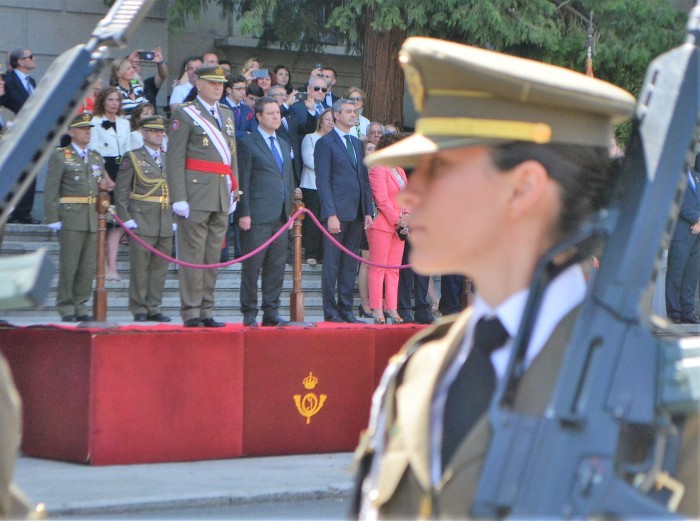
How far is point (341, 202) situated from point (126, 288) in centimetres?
265

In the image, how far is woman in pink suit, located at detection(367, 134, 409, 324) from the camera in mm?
11672

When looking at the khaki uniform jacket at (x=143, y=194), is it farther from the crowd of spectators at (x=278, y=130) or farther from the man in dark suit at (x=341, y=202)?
the man in dark suit at (x=341, y=202)

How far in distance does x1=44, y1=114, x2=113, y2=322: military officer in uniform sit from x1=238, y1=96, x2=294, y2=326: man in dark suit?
1684mm

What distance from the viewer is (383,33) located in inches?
656

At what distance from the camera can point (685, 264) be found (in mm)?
14266

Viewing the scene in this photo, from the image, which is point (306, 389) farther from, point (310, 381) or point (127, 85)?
point (127, 85)

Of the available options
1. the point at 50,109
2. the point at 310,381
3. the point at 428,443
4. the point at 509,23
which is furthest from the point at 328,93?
the point at 428,443

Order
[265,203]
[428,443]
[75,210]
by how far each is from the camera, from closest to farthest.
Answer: [428,443] < [265,203] < [75,210]

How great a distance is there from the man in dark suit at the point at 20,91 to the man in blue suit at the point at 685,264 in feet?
23.8

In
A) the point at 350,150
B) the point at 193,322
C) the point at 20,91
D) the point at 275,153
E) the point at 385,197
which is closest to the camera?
the point at 193,322

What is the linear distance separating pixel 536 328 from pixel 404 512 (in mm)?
353

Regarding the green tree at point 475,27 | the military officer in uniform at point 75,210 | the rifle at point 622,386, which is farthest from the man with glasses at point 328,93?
the rifle at point 622,386

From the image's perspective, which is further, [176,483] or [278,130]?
→ [278,130]

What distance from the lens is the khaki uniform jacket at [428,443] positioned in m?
1.71
